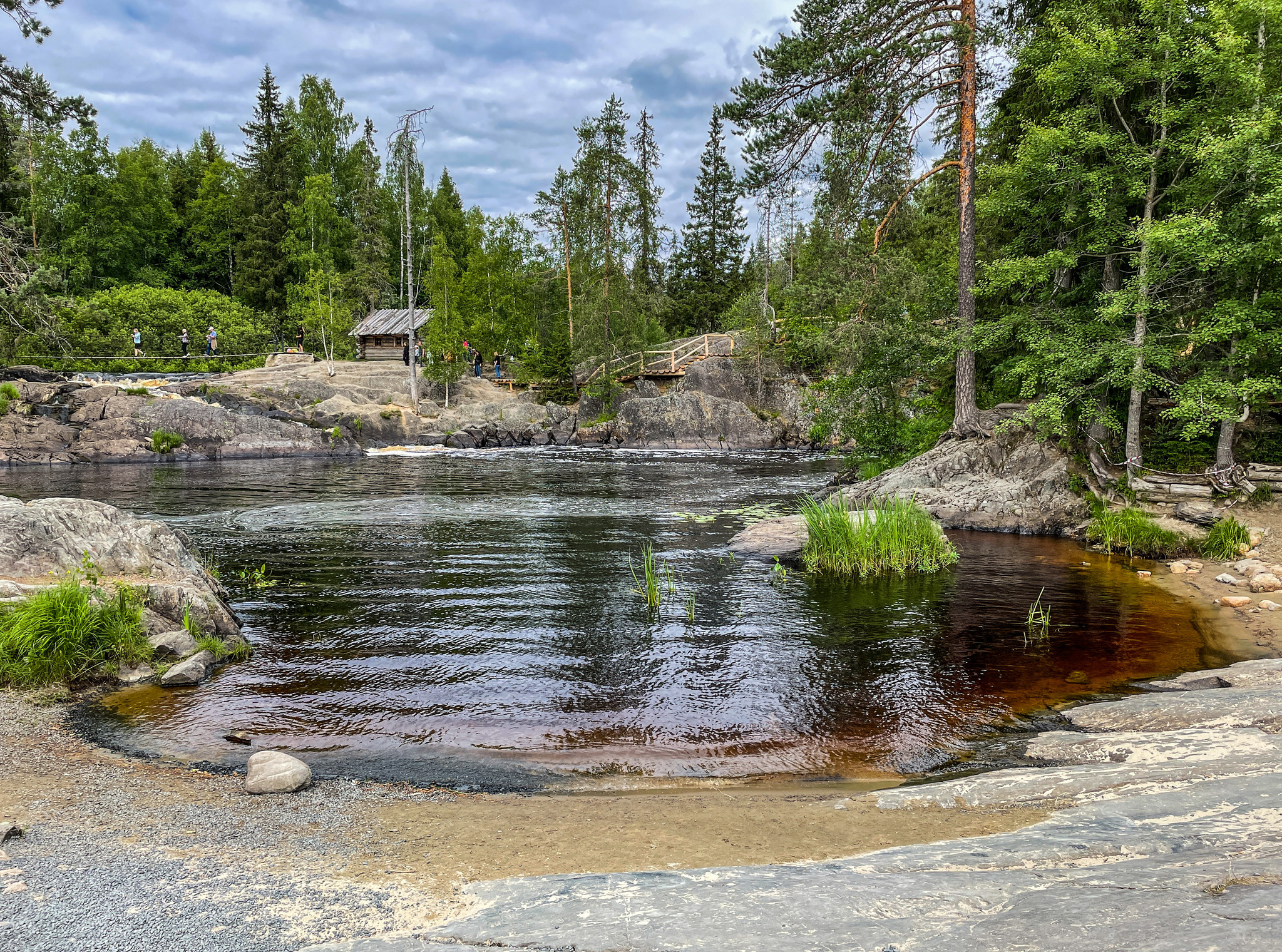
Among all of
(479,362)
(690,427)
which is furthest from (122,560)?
(479,362)

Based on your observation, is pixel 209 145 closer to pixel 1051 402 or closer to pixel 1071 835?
pixel 1051 402

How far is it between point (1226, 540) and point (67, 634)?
55.0 ft

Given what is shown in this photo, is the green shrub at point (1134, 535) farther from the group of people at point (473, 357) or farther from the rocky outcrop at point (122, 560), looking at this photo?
the group of people at point (473, 357)

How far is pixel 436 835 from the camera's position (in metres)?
4.76

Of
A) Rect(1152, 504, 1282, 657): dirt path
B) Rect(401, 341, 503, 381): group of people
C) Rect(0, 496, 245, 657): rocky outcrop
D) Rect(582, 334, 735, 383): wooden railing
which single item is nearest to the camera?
Rect(0, 496, 245, 657): rocky outcrop

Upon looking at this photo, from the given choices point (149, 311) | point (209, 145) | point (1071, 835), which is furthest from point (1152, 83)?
point (209, 145)

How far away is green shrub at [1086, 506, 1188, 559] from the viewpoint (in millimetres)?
13703

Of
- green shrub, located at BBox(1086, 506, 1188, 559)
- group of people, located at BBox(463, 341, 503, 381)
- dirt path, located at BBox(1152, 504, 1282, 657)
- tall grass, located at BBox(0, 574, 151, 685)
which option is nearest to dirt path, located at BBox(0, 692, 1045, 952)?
tall grass, located at BBox(0, 574, 151, 685)

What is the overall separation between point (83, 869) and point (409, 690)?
396 centimetres

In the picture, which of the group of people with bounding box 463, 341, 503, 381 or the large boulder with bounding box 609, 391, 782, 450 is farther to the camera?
the group of people with bounding box 463, 341, 503, 381

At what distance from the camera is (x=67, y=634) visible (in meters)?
7.43

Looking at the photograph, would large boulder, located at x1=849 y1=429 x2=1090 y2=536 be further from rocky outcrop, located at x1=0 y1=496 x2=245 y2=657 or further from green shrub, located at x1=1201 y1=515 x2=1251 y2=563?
rocky outcrop, located at x1=0 y1=496 x2=245 y2=657

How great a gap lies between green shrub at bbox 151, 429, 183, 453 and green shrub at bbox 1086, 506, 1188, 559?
119ft

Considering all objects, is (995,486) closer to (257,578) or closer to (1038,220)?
(1038,220)
